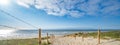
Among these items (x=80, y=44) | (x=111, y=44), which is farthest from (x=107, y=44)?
(x=80, y=44)

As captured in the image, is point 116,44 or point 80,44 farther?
point 80,44

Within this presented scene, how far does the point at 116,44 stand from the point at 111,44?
0.46 meters

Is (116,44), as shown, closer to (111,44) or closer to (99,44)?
(111,44)

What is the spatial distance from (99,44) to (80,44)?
1913 mm

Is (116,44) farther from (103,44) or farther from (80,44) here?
(80,44)

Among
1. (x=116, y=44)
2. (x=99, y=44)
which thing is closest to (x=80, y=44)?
(x=99, y=44)

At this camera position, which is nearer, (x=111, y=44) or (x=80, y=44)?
(x=111, y=44)

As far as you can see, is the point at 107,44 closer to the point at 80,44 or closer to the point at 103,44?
the point at 103,44

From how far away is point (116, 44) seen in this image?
13.9m

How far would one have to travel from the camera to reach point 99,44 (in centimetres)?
1421

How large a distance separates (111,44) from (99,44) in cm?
100

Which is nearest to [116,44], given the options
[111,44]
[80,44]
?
[111,44]

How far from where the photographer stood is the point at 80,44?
50.8 feet

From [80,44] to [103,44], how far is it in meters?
2.21
